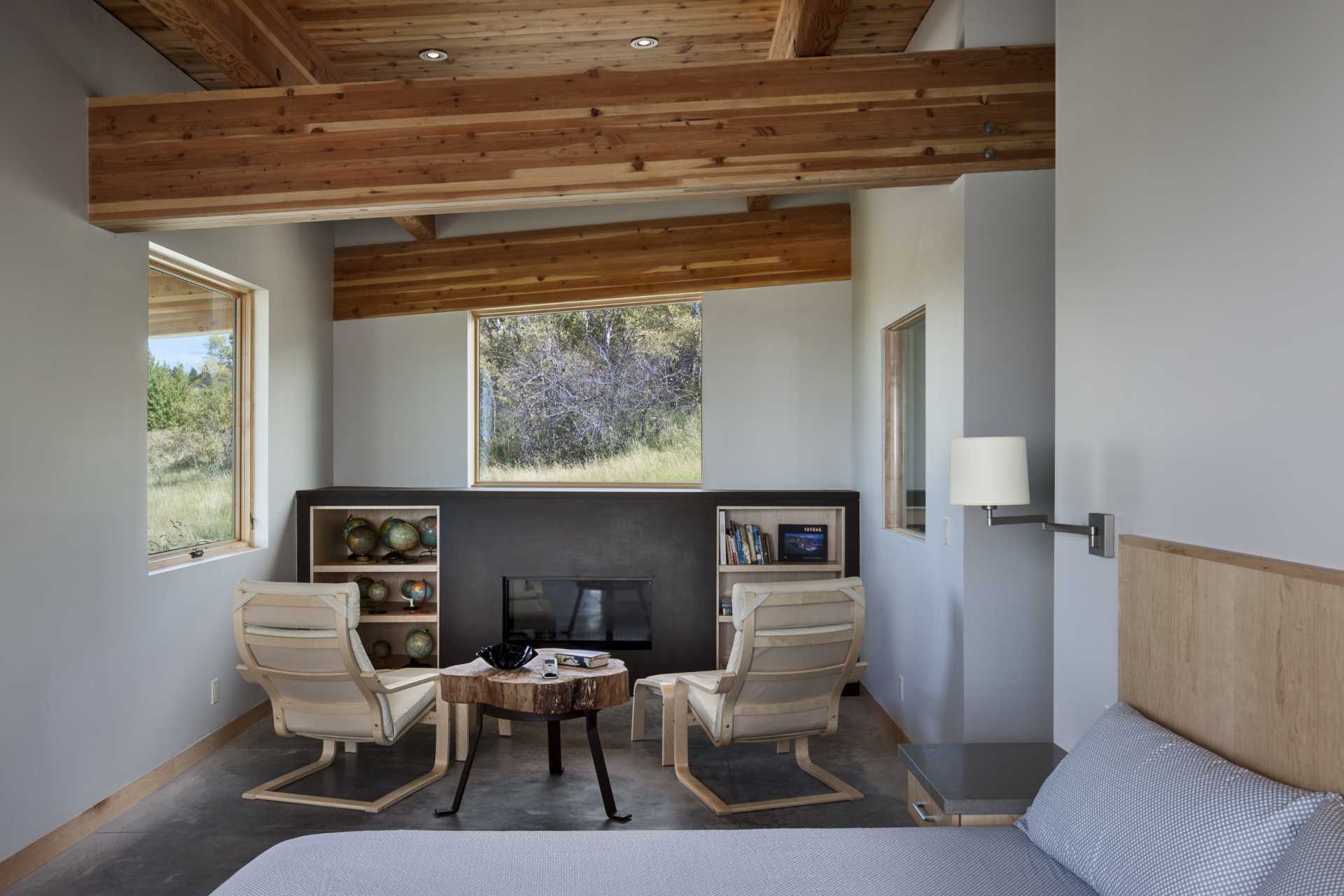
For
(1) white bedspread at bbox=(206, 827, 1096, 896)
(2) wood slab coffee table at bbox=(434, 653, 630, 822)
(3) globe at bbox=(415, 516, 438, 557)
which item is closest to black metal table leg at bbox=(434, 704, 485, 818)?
(2) wood slab coffee table at bbox=(434, 653, 630, 822)

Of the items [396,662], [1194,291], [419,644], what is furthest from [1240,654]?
[396,662]

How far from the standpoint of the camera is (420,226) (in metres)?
6.09

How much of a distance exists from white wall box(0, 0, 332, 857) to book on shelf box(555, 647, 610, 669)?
6.13 feet

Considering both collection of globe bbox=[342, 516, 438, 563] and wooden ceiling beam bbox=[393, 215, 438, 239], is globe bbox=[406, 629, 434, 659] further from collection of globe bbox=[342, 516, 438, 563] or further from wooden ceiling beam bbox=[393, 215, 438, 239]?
wooden ceiling beam bbox=[393, 215, 438, 239]

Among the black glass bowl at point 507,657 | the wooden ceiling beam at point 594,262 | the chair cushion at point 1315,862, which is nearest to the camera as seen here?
the chair cushion at point 1315,862

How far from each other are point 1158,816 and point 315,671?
3274mm

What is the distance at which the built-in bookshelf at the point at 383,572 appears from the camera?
5930 mm

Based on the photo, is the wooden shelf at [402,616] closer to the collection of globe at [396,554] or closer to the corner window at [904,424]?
the collection of globe at [396,554]

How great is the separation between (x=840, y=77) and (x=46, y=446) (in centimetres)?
333

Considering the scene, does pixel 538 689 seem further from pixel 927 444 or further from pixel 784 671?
pixel 927 444

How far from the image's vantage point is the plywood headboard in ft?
5.42

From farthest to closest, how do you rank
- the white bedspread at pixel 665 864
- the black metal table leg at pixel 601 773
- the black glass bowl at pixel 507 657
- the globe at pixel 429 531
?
the globe at pixel 429 531, the black glass bowl at pixel 507 657, the black metal table leg at pixel 601 773, the white bedspread at pixel 665 864

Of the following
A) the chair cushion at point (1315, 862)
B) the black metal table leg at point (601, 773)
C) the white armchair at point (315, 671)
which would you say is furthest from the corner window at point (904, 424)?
the chair cushion at point (1315, 862)

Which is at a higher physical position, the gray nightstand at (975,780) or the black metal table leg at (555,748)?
the gray nightstand at (975,780)
